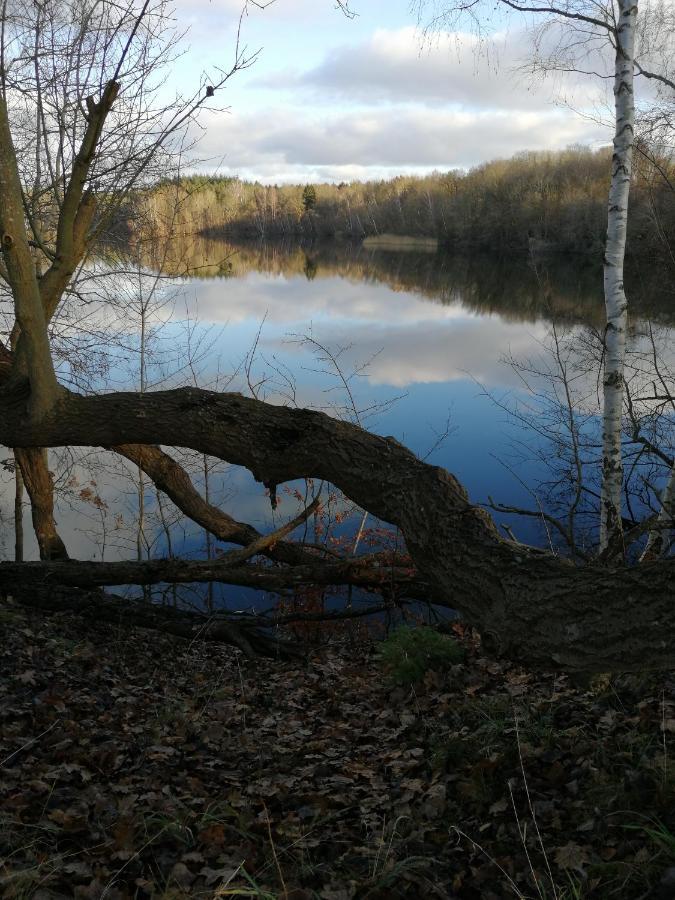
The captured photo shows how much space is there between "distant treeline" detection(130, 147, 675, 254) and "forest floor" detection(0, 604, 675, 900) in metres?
5.90

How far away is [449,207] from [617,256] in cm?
7342

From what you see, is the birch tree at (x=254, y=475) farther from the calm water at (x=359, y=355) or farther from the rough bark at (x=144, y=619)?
the calm water at (x=359, y=355)

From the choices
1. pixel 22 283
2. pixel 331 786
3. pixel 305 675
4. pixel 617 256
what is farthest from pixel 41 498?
pixel 617 256

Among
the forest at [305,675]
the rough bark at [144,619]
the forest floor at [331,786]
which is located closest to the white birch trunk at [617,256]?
the forest at [305,675]

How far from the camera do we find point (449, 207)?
7444 cm

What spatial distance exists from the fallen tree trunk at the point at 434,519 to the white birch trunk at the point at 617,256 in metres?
2.75

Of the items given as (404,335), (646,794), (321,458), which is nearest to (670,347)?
(404,335)

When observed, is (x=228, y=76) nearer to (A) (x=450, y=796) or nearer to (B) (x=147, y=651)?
(B) (x=147, y=651)

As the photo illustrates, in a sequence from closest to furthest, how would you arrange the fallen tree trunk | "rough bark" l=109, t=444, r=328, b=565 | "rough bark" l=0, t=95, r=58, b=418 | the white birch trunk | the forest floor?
the forest floor < the fallen tree trunk < "rough bark" l=0, t=95, r=58, b=418 < the white birch trunk < "rough bark" l=109, t=444, r=328, b=565

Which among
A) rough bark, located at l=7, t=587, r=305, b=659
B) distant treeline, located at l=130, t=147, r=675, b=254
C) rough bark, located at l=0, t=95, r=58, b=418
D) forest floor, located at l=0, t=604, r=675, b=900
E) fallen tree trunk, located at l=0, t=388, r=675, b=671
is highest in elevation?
distant treeline, located at l=130, t=147, r=675, b=254

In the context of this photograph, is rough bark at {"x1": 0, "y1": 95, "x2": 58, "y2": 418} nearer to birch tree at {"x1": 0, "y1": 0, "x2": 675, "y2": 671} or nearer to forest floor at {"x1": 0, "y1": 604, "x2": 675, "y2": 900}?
birch tree at {"x1": 0, "y1": 0, "x2": 675, "y2": 671}

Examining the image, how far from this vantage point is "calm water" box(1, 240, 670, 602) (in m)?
12.3

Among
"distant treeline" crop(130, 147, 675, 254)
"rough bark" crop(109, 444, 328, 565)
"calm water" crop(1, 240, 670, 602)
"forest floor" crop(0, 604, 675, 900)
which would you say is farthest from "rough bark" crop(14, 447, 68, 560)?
"distant treeline" crop(130, 147, 675, 254)

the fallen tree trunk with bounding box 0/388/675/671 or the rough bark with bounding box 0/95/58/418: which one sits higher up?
the rough bark with bounding box 0/95/58/418
